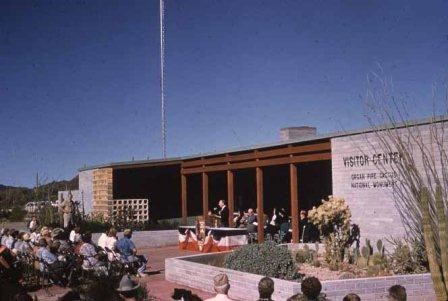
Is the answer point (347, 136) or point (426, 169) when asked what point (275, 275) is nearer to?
point (426, 169)

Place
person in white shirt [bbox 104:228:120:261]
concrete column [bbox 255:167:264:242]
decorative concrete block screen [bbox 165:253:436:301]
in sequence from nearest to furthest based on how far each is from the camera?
decorative concrete block screen [bbox 165:253:436:301], person in white shirt [bbox 104:228:120:261], concrete column [bbox 255:167:264:242]

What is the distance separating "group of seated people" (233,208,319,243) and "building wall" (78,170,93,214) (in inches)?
268

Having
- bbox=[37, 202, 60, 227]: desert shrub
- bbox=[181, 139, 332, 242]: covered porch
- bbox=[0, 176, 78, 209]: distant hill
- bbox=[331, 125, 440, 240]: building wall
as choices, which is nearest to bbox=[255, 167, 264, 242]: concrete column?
bbox=[181, 139, 332, 242]: covered porch

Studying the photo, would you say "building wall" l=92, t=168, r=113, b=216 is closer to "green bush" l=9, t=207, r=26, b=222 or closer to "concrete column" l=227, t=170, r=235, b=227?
"concrete column" l=227, t=170, r=235, b=227

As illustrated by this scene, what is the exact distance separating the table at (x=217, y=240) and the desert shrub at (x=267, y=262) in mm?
5220

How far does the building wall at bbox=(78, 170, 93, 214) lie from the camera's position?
24344 millimetres

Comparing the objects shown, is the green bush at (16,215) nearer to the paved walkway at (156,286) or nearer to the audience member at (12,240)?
the paved walkway at (156,286)

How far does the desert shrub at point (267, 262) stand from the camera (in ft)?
34.4

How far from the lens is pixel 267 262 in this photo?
1059 cm

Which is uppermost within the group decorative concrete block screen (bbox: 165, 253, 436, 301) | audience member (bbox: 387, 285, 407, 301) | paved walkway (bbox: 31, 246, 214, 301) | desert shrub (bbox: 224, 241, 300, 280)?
audience member (bbox: 387, 285, 407, 301)

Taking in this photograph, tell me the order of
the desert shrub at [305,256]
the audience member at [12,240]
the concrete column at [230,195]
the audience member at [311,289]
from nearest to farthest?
the audience member at [311,289], the desert shrub at [305,256], the audience member at [12,240], the concrete column at [230,195]

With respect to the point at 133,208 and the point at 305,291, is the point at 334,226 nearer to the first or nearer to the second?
the point at 305,291

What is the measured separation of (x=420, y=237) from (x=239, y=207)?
50.8 ft

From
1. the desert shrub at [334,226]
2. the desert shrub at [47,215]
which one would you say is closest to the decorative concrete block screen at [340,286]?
the desert shrub at [334,226]
